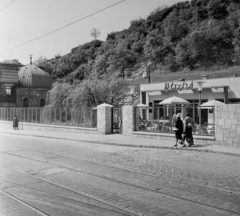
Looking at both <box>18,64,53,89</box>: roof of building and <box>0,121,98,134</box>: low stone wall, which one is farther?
<box>18,64,53,89</box>: roof of building

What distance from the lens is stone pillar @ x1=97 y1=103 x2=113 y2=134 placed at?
23375 millimetres

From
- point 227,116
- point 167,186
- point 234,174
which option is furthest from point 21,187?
point 227,116

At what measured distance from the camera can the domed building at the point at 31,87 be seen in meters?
70.9

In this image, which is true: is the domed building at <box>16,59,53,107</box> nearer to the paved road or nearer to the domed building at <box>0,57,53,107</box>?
the domed building at <box>0,57,53,107</box>

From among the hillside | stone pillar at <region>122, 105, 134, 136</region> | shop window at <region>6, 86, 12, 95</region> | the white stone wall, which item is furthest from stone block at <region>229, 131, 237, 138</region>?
shop window at <region>6, 86, 12, 95</region>

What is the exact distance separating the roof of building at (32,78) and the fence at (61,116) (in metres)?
38.1

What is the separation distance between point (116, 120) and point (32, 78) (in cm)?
5517

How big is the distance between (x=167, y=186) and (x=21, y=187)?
3.65 metres

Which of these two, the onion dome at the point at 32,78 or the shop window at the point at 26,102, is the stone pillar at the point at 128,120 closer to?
the shop window at the point at 26,102

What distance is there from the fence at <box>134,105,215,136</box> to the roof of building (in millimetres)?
57854

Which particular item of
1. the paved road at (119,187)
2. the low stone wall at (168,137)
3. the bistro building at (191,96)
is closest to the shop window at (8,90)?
the bistro building at (191,96)

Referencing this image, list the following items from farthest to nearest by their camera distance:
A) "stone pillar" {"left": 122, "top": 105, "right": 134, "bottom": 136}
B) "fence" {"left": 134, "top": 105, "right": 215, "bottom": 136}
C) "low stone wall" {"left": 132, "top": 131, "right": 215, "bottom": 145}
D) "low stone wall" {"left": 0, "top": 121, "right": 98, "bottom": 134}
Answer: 1. "low stone wall" {"left": 0, "top": 121, "right": 98, "bottom": 134}
2. "stone pillar" {"left": 122, "top": 105, "right": 134, "bottom": 136}
3. "fence" {"left": 134, "top": 105, "right": 215, "bottom": 136}
4. "low stone wall" {"left": 132, "top": 131, "right": 215, "bottom": 145}

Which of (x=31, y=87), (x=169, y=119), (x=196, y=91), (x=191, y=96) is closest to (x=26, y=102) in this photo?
(x=31, y=87)

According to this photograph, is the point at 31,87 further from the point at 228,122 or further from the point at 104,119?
the point at 228,122
